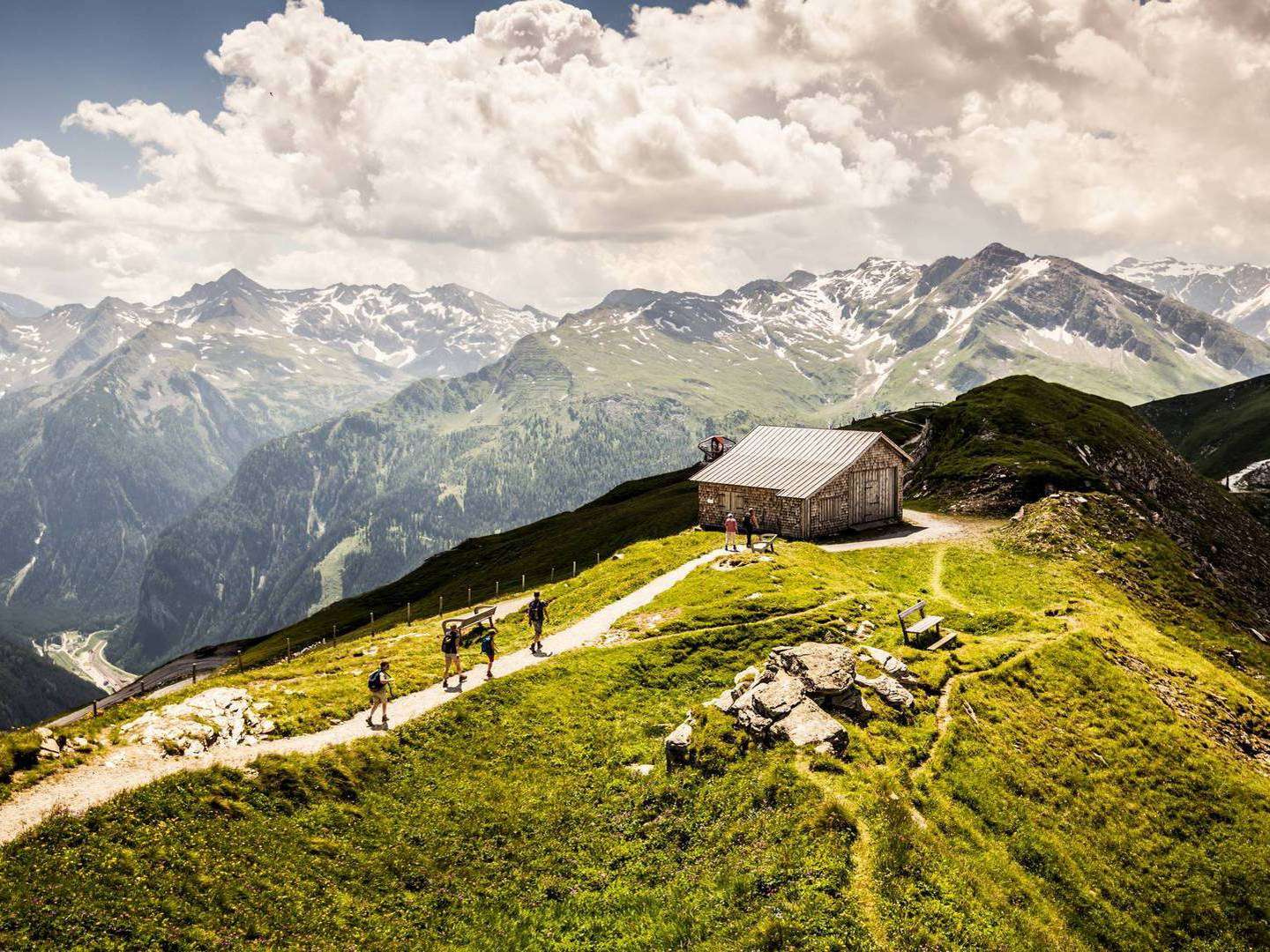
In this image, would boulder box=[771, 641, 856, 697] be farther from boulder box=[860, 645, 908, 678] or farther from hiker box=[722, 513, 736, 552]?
hiker box=[722, 513, 736, 552]

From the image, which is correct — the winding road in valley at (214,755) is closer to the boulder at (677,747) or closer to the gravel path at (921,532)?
the boulder at (677,747)

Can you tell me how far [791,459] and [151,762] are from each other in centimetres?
6296

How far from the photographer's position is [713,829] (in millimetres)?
23031

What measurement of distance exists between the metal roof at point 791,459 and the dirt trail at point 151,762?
127 feet

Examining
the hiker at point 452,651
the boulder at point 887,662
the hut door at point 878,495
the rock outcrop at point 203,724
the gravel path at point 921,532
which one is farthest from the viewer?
the hut door at point 878,495

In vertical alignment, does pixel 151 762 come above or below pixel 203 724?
above

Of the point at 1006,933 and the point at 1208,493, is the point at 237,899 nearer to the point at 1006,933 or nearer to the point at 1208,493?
the point at 1006,933

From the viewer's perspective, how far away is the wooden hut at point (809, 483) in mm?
69562

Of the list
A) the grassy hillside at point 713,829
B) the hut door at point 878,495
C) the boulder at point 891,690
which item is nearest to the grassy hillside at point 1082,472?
the hut door at point 878,495

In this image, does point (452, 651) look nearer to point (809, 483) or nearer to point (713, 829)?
point (713, 829)

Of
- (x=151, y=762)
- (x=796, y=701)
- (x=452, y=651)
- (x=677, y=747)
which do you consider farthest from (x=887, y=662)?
(x=151, y=762)

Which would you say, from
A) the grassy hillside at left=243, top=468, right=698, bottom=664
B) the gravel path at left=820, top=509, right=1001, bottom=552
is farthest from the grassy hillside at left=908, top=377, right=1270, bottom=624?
the grassy hillside at left=243, top=468, right=698, bottom=664

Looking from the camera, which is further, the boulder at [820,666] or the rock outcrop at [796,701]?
the boulder at [820,666]

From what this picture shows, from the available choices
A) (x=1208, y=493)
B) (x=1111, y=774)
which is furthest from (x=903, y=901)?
(x=1208, y=493)
